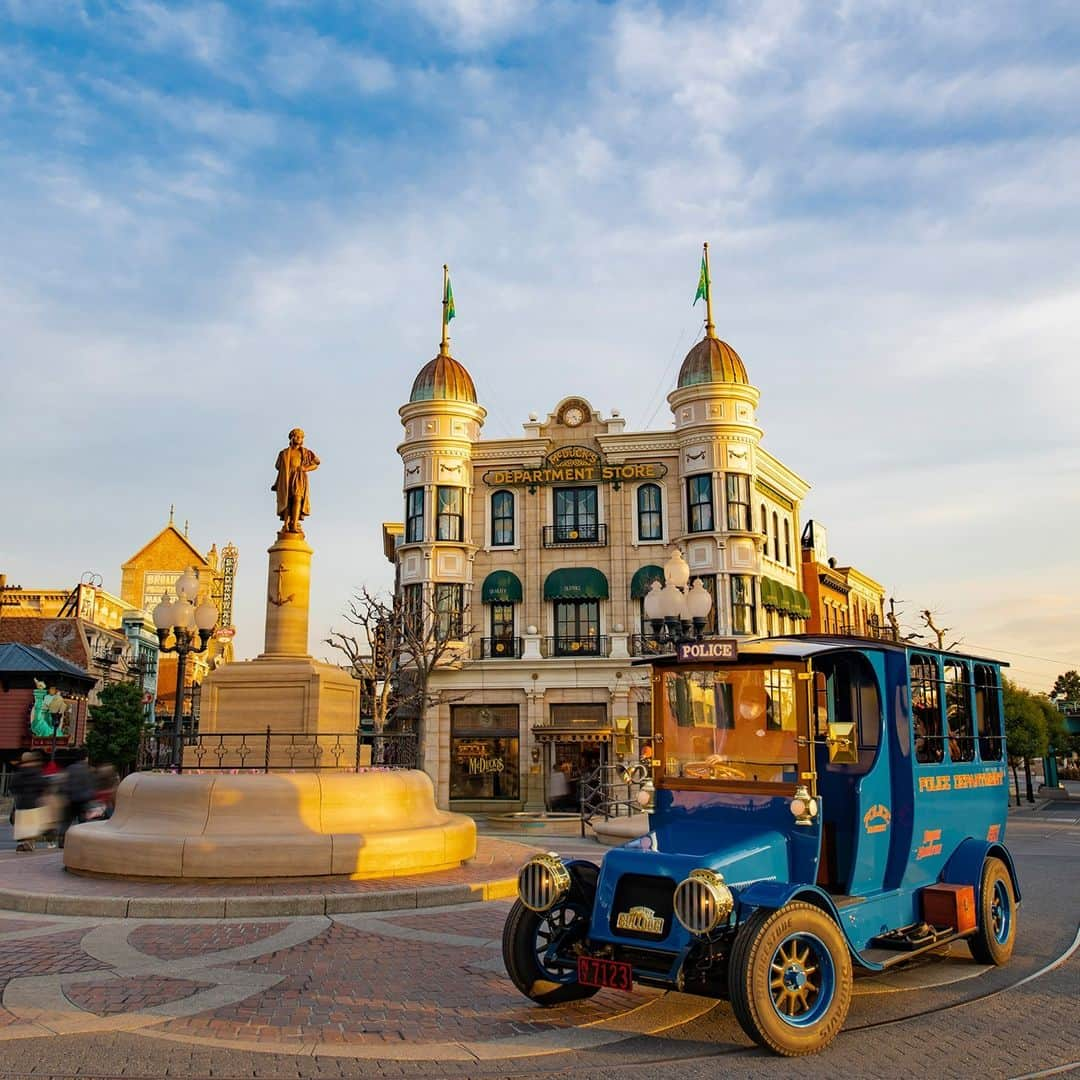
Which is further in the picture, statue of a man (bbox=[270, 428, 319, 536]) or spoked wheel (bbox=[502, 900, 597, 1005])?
statue of a man (bbox=[270, 428, 319, 536])

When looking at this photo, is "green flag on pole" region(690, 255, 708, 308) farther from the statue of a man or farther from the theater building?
the statue of a man

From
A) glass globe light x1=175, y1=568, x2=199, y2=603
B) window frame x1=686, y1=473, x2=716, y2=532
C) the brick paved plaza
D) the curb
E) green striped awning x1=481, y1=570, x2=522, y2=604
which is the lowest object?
the brick paved plaza

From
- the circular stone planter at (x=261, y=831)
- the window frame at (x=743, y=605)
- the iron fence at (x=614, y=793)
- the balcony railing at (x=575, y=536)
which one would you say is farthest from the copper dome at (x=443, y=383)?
the circular stone planter at (x=261, y=831)

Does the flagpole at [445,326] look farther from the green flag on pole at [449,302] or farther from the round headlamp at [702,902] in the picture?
the round headlamp at [702,902]

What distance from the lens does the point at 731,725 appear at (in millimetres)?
7648

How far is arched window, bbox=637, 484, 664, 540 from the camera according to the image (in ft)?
129

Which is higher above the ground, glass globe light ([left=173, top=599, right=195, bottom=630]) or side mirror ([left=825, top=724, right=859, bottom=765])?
glass globe light ([left=173, top=599, right=195, bottom=630])

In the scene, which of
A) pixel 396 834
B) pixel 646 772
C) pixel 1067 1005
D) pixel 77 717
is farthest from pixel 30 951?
pixel 77 717

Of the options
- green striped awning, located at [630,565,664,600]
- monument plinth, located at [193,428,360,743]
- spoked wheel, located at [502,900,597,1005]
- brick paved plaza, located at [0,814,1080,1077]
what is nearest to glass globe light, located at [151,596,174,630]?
monument plinth, located at [193,428,360,743]

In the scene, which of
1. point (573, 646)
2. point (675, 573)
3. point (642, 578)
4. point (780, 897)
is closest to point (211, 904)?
point (780, 897)

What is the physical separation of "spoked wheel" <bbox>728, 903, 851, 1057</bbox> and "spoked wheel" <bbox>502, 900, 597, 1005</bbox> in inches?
52.0

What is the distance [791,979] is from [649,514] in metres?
33.4

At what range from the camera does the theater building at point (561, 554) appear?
3756 cm

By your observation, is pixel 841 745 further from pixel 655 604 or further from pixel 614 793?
pixel 614 793
